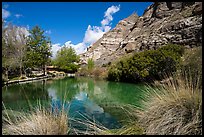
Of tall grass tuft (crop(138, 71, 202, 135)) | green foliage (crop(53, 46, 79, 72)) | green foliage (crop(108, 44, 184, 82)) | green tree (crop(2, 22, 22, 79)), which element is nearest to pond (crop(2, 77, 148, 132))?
tall grass tuft (crop(138, 71, 202, 135))

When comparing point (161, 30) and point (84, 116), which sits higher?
point (161, 30)

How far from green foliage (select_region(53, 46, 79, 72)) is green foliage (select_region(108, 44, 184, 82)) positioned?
21264 mm

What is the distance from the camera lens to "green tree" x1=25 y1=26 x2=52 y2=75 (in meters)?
32.2

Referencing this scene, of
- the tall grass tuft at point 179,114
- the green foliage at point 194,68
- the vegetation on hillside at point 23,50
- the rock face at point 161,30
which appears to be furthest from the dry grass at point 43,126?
the rock face at point 161,30

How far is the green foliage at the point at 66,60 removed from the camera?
45.7 metres

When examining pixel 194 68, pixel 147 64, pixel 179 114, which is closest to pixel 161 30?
pixel 147 64

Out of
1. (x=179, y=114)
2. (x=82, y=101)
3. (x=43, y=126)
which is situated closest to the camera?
(x=43, y=126)

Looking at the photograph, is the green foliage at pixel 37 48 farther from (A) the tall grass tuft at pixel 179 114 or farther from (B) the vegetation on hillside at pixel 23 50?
(A) the tall grass tuft at pixel 179 114

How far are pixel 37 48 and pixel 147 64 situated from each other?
18854 millimetres

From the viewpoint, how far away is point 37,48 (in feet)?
111

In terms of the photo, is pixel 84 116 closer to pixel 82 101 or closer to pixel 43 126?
pixel 43 126

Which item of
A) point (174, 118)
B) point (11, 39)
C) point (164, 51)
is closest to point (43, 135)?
point (174, 118)

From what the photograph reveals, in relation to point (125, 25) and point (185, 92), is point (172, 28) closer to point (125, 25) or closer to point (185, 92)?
point (185, 92)

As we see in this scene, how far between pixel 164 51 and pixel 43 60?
63.5 ft
